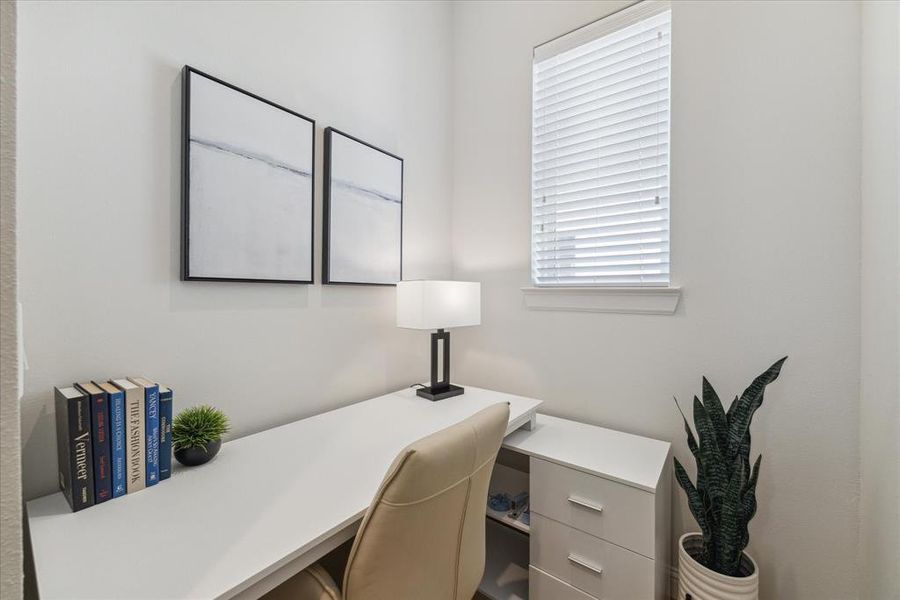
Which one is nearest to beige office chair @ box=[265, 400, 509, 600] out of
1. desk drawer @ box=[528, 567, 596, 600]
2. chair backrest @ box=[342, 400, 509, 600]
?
chair backrest @ box=[342, 400, 509, 600]

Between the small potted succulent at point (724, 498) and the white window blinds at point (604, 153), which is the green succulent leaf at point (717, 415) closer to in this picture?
the small potted succulent at point (724, 498)

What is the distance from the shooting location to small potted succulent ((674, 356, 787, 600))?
Answer: 1.15 m

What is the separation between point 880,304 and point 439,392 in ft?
4.97

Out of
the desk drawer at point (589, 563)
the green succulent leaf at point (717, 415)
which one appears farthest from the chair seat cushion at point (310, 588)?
the green succulent leaf at point (717, 415)

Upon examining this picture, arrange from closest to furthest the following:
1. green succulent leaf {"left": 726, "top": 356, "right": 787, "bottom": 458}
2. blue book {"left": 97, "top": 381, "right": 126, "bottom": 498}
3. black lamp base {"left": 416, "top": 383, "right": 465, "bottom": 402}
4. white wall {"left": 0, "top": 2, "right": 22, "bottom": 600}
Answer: white wall {"left": 0, "top": 2, "right": 22, "bottom": 600} < blue book {"left": 97, "top": 381, "right": 126, "bottom": 498} < green succulent leaf {"left": 726, "top": 356, "right": 787, "bottom": 458} < black lamp base {"left": 416, "top": 383, "right": 465, "bottom": 402}

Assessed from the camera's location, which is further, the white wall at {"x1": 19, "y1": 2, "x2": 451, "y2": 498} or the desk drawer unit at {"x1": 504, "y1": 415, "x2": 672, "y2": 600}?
the desk drawer unit at {"x1": 504, "y1": 415, "x2": 672, "y2": 600}

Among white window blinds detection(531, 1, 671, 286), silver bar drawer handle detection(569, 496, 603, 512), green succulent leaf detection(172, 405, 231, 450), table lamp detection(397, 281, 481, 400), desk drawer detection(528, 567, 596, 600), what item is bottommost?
desk drawer detection(528, 567, 596, 600)

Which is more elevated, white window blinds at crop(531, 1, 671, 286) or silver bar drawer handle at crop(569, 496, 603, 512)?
white window blinds at crop(531, 1, 671, 286)

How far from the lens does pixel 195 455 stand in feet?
3.53

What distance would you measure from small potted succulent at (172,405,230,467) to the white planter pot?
59.6 inches

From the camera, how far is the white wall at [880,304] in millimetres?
958

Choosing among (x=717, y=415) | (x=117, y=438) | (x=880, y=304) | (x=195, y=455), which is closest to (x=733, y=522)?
(x=717, y=415)

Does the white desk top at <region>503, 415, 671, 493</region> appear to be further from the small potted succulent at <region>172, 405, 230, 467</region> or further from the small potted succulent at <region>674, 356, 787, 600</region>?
the small potted succulent at <region>172, 405, 230, 467</region>

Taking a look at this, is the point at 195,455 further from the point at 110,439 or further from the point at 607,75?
the point at 607,75
